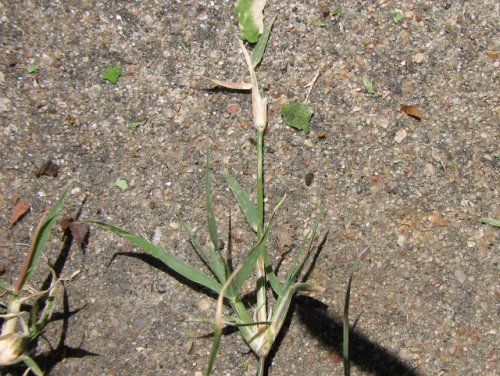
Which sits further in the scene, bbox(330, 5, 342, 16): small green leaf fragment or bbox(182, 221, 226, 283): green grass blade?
bbox(330, 5, 342, 16): small green leaf fragment

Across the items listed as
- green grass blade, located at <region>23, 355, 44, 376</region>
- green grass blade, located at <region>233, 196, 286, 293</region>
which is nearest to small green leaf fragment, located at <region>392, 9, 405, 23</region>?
A: green grass blade, located at <region>233, 196, 286, 293</region>

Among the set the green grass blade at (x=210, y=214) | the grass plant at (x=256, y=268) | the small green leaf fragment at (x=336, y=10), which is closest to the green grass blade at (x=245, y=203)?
the grass plant at (x=256, y=268)

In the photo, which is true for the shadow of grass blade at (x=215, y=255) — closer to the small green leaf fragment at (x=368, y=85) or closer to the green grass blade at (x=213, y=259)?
the green grass blade at (x=213, y=259)

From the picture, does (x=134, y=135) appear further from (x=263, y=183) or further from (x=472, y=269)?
(x=472, y=269)

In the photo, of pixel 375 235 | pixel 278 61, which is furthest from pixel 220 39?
pixel 375 235

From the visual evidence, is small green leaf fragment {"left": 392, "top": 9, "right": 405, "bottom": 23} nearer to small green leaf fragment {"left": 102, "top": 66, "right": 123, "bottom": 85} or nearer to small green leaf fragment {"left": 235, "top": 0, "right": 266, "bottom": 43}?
small green leaf fragment {"left": 235, "top": 0, "right": 266, "bottom": 43}

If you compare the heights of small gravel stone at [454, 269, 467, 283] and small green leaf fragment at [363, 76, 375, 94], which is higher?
small green leaf fragment at [363, 76, 375, 94]
